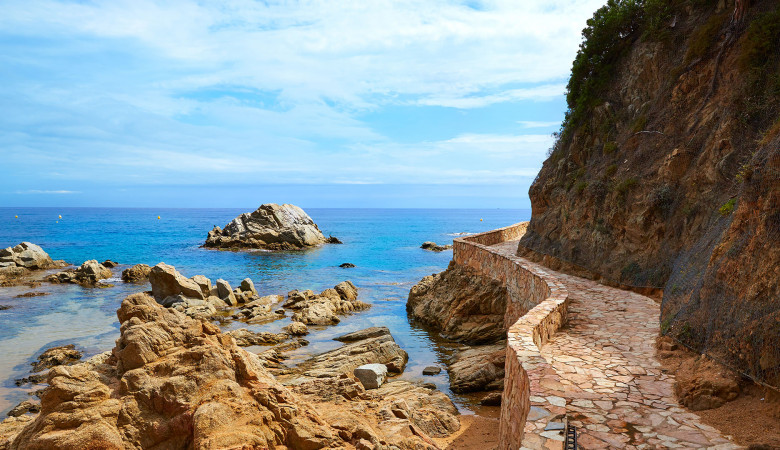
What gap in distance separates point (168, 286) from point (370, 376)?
55.5 feet

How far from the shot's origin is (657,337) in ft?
28.6

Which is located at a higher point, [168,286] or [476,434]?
[168,286]

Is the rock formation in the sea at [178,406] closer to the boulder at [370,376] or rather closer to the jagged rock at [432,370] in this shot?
the boulder at [370,376]

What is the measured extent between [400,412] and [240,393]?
4012 mm

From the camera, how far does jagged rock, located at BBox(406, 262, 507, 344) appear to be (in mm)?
17906

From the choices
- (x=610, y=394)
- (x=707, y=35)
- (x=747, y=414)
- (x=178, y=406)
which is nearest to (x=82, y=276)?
(x=178, y=406)

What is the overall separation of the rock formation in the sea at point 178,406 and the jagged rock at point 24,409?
114 inches

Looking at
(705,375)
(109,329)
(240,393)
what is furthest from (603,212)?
(109,329)

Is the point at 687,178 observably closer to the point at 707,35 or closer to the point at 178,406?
the point at 707,35

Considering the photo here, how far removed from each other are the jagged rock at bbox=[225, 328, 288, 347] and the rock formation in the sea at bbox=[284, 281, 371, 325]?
2622 millimetres

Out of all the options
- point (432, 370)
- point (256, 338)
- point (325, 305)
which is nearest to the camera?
point (432, 370)

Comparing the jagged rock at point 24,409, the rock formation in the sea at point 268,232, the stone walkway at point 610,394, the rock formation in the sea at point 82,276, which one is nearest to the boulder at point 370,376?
the stone walkway at point 610,394

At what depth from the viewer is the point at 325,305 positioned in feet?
77.4

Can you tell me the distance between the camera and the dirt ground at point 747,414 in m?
4.95
